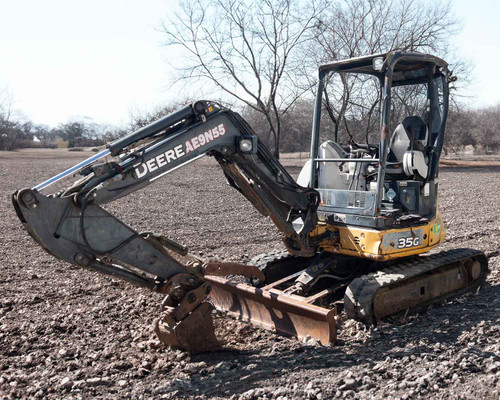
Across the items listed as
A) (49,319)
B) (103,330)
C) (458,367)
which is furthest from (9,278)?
(458,367)

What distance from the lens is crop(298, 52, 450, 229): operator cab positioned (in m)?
6.55

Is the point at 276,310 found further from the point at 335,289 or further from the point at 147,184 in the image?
the point at 147,184

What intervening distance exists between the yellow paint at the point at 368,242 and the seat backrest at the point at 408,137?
0.96 meters

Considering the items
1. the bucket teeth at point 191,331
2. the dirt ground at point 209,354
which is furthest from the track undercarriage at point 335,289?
the bucket teeth at point 191,331

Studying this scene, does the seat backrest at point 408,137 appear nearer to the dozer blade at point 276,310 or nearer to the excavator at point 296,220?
the excavator at point 296,220

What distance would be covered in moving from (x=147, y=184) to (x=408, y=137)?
3.45 meters

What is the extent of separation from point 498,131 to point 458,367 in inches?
2548

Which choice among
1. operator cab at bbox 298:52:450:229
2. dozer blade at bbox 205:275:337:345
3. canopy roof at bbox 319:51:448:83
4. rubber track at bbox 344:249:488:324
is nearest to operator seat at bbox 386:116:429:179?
operator cab at bbox 298:52:450:229

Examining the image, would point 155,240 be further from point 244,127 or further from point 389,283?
point 389,283

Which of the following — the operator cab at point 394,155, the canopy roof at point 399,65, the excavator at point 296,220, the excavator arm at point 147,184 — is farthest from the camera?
the operator cab at point 394,155

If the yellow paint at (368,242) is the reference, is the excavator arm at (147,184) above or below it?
above

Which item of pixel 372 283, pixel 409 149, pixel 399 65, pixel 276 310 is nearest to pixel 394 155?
pixel 409 149

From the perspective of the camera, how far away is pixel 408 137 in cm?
674

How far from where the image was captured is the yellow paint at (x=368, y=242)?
627 cm
